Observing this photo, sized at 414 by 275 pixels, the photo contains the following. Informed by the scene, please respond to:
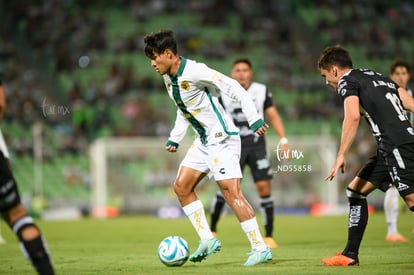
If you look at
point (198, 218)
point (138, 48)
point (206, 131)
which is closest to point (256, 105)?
point (206, 131)

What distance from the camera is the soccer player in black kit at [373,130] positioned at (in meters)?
7.55

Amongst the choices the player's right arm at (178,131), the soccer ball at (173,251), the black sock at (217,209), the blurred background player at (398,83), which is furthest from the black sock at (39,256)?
the blurred background player at (398,83)

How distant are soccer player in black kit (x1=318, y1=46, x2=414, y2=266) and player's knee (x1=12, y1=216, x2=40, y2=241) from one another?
282cm

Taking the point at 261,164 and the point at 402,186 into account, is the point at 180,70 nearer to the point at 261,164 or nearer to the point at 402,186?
the point at 402,186

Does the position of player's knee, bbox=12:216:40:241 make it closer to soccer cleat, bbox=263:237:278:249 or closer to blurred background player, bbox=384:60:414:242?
soccer cleat, bbox=263:237:278:249

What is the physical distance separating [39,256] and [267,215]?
603 cm

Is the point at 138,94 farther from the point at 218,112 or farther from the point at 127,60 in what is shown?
the point at 218,112

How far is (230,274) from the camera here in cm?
759

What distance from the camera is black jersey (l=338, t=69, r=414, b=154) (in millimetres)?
7680

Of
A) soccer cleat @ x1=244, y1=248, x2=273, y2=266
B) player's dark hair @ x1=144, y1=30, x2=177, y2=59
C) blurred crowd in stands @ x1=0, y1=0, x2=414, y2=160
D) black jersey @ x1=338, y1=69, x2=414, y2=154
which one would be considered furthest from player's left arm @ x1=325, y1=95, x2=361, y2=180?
blurred crowd in stands @ x1=0, y1=0, x2=414, y2=160

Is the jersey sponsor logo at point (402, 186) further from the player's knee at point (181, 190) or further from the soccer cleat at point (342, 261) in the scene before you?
the player's knee at point (181, 190)

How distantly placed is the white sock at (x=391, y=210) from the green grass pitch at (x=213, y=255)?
0.27 metres

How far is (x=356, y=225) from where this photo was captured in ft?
27.2

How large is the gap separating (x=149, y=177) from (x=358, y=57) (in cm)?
845
